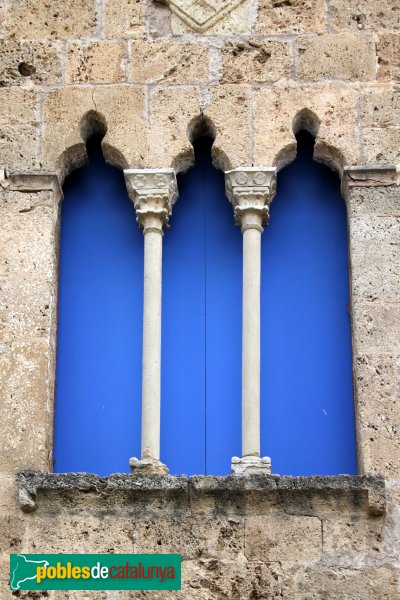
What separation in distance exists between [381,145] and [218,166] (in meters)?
0.91

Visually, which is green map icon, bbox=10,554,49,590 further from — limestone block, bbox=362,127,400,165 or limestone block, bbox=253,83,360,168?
limestone block, bbox=362,127,400,165

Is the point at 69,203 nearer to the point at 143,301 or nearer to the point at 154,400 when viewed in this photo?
the point at 143,301

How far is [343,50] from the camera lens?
30.0 ft

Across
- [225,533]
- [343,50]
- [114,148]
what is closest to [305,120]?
[343,50]

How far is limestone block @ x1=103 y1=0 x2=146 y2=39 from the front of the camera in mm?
9258

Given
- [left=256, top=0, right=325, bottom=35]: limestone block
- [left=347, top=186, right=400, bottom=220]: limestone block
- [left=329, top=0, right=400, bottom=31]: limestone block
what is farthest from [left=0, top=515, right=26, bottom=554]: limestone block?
[left=329, top=0, right=400, bottom=31]: limestone block

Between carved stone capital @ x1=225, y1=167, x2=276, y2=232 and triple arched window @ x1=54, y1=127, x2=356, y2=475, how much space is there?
7 cm

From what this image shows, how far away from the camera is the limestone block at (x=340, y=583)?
8016mm

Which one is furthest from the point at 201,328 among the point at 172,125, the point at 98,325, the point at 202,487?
the point at 172,125

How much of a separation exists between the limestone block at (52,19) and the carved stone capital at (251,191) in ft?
4.16

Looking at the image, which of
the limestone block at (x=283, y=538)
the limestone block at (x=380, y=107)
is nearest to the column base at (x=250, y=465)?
the limestone block at (x=283, y=538)

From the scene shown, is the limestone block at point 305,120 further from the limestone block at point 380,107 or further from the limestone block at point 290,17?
the limestone block at point 290,17

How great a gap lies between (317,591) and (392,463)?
776 millimetres

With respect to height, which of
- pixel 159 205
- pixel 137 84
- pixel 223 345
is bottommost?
pixel 223 345
